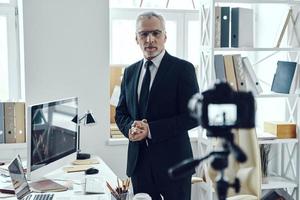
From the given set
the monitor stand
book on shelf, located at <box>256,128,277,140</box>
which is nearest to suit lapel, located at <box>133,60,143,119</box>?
the monitor stand

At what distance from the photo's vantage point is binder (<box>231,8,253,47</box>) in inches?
125

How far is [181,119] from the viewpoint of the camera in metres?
2.22

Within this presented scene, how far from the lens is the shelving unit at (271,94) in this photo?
314cm

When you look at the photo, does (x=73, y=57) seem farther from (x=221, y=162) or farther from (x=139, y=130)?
(x=221, y=162)

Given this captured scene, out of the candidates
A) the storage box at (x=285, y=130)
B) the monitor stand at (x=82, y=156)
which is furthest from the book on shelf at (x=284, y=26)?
the monitor stand at (x=82, y=156)

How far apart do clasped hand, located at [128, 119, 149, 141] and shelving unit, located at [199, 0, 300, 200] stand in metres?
1.06

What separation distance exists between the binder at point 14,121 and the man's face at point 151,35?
125cm

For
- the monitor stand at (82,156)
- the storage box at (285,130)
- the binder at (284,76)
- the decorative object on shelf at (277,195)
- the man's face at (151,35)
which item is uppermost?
the man's face at (151,35)

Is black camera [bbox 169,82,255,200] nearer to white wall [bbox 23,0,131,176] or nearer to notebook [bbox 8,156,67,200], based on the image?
notebook [bbox 8,156,67,200]

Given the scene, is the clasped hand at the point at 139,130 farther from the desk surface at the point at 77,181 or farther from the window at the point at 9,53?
the window at the point at 9,53

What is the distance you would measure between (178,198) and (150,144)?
0.32 metres

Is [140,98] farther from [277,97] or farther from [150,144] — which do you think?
[277,97]

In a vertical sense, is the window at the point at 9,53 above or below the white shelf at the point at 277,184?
above

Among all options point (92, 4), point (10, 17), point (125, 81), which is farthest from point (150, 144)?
point (10, 17)
